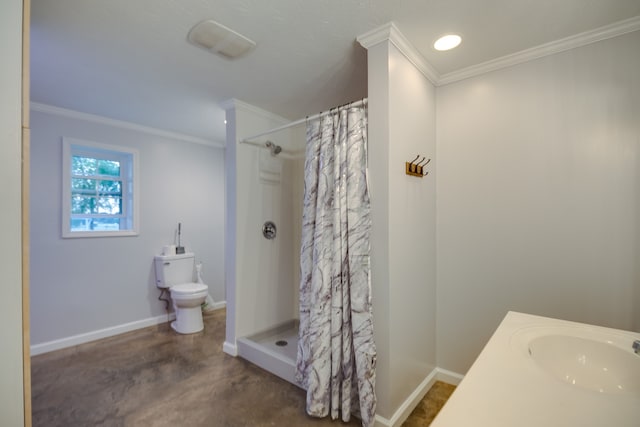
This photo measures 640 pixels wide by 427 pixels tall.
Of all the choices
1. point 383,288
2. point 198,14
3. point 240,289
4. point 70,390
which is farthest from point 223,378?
point 198,14

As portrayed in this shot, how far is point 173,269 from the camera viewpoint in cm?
335

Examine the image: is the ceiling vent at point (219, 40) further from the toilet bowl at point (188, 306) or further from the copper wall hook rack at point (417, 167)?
the toilet bowl at point (188, 306)

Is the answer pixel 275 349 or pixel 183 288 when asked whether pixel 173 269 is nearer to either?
pixel 183 288

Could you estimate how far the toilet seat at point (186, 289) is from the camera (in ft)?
10.0

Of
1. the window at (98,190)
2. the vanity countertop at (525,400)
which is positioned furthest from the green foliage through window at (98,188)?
the vanity countertop at (525,400)

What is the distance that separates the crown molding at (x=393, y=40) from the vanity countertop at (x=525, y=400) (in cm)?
159

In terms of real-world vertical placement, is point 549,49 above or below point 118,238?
above

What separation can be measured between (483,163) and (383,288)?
44.1 inches

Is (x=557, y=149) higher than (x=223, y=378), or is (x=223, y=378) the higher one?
(x=557, y=149)

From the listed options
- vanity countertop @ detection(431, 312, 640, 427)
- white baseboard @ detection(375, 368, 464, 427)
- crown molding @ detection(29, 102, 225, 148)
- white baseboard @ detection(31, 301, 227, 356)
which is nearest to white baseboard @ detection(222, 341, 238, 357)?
white baseboard @ detection(31, 301, 227, 356)
